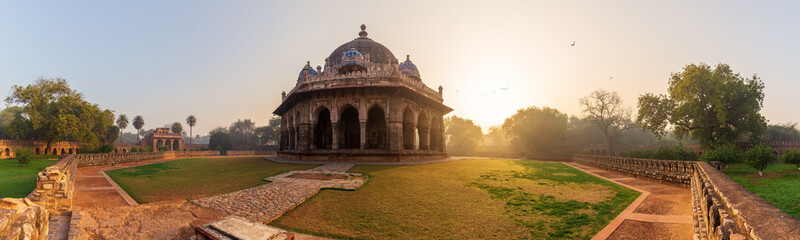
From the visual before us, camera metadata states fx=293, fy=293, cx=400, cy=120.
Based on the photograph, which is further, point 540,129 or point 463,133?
point 463,133

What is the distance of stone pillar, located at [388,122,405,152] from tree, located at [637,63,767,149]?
26.9m

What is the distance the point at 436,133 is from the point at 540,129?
1073 inches

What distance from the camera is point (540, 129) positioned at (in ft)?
158

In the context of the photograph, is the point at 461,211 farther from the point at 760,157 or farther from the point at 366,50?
the point at 366,50

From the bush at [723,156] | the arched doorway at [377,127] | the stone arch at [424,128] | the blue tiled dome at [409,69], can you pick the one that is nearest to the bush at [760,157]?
the bush at [723,156]

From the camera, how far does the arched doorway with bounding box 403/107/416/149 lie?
943 inches

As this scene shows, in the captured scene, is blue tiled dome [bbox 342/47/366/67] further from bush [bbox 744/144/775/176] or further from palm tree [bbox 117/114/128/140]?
palm tree [bbox 117/114/128/140]

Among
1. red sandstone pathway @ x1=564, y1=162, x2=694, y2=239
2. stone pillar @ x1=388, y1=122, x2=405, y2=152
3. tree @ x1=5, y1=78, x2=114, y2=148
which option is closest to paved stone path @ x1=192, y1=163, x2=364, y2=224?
red sandstone pathway @ x1=564, y1=162, x2=694, y2=239

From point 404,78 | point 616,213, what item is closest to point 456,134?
point 404,78

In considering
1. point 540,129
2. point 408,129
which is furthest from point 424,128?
point 540,129

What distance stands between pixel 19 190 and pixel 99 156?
14.3 m

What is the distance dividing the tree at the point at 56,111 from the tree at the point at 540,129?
59.9m

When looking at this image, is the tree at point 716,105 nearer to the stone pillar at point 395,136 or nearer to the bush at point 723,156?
the bush at point 723,156

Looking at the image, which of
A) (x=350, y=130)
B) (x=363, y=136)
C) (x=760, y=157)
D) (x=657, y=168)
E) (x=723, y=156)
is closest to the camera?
(x=760, y=157)
